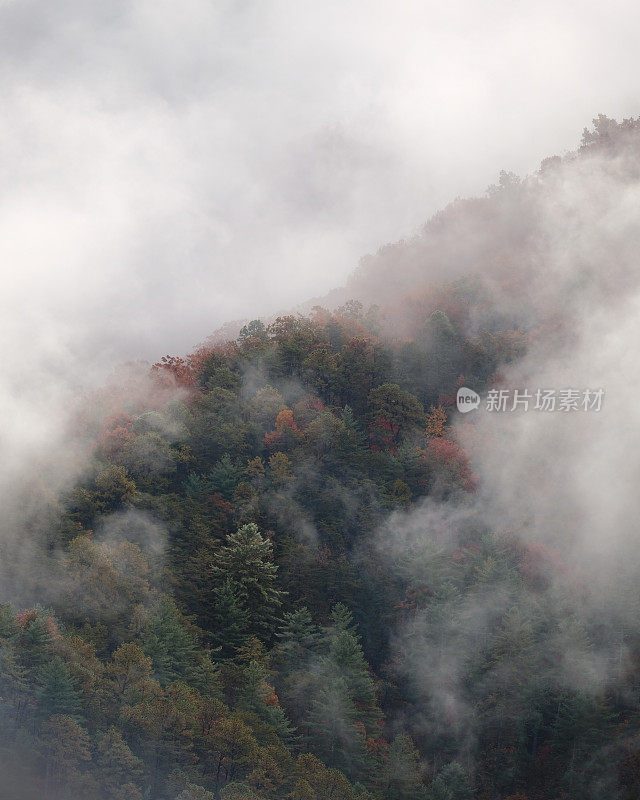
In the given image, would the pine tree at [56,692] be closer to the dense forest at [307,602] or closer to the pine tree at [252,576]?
the dense forest at [307,602]

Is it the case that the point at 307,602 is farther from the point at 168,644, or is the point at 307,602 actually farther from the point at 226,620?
the point at 168,644

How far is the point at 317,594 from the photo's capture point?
54.8m

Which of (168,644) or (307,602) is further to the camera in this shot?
(307,602)

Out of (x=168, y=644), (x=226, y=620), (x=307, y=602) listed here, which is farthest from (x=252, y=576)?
(x=168, y=644)

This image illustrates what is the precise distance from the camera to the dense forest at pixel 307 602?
124ft

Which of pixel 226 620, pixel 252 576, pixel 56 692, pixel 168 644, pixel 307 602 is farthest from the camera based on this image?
pixel 307 602

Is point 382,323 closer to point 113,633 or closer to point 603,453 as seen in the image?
point 603,453

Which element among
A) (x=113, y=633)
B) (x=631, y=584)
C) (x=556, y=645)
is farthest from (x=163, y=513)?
(x=631, y=584)

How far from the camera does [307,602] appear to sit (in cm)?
5422

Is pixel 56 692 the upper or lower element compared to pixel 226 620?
lower

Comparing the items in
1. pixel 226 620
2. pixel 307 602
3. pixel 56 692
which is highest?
pixel 307 602

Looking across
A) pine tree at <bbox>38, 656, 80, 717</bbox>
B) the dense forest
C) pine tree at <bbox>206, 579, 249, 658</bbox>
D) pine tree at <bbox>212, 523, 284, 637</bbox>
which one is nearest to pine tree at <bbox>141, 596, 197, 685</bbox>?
the dense forest

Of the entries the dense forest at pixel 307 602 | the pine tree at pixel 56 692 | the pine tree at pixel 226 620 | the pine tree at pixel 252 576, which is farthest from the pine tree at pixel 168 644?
the pine tree at pixel 56 692

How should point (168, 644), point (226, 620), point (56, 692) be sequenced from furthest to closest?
1. point (226, 620)
2. point (168, 644)
3. point (56, 692)
